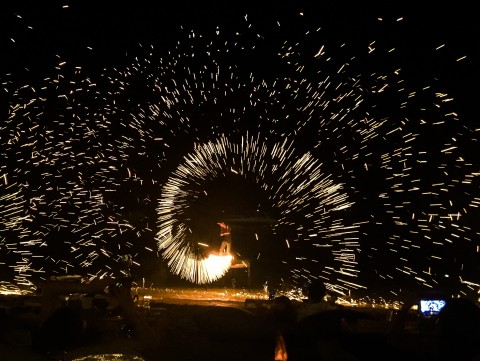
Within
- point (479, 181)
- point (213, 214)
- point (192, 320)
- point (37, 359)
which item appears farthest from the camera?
point (213, 214)

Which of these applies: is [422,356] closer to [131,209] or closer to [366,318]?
[366,318]

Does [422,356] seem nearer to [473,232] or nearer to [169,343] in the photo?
[169,343]

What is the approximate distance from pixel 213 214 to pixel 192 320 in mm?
24679

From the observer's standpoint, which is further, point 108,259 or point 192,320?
point 108,259

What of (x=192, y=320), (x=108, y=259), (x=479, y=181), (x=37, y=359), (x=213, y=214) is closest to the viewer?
(x=37, y=359)

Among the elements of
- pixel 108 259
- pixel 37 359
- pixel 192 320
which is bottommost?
pixel 37 359

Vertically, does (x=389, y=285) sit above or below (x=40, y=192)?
below

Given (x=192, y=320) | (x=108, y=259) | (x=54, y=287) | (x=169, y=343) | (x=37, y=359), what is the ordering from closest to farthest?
(x=37, y=359) → (x=54, y=287) → (x=169, y=343) → (x=192, y=320) → (x=108, y=259)

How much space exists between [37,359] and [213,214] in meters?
26.7

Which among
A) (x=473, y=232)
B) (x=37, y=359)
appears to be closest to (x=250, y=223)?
(x=473, y=232)

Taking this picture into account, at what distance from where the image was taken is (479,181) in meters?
30.5

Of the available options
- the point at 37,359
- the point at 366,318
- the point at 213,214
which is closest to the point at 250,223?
the point at 213,214

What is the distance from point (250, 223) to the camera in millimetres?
31938

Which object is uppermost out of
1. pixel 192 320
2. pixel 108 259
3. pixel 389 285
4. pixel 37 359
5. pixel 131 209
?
pixel 131 209
